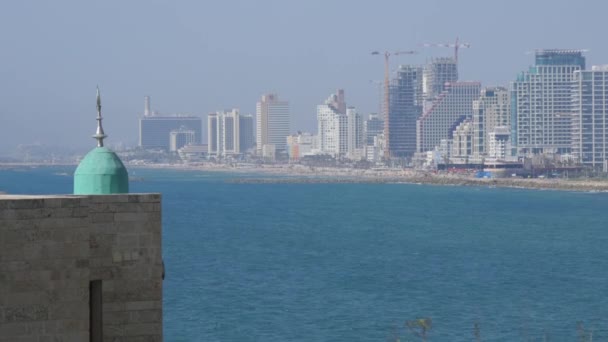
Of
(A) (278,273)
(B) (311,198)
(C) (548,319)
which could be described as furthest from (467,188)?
(C) (548,319)

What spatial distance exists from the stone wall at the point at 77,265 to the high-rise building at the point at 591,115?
16060cm

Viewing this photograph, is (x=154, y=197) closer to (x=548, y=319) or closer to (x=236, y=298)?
(x=548, y=319)

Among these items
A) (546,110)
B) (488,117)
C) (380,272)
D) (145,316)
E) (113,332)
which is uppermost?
(546,110)

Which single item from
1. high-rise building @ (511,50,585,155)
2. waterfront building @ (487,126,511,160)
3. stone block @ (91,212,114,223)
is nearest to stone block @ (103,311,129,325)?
stone block @ (91,212,114,223)

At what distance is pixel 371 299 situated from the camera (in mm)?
37000

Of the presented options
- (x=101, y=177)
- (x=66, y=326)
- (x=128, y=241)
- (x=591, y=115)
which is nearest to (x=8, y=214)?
(x=66, y=326)

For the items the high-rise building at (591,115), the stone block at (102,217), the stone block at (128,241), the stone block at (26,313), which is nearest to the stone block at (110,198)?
the stone block at (102,217)

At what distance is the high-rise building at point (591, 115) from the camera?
554 feet

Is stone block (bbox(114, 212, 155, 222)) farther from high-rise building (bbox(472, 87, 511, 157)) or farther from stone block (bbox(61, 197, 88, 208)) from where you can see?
high-rise building (bbox(472, 87, 511, 157))

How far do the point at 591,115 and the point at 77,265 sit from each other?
539 ft

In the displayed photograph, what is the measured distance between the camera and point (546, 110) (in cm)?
17612

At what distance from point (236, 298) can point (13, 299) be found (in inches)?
1042

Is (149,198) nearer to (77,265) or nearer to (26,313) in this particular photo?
(77,265)

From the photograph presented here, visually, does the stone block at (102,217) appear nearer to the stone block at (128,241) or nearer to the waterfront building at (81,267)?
the waterfront building at (81,267)
